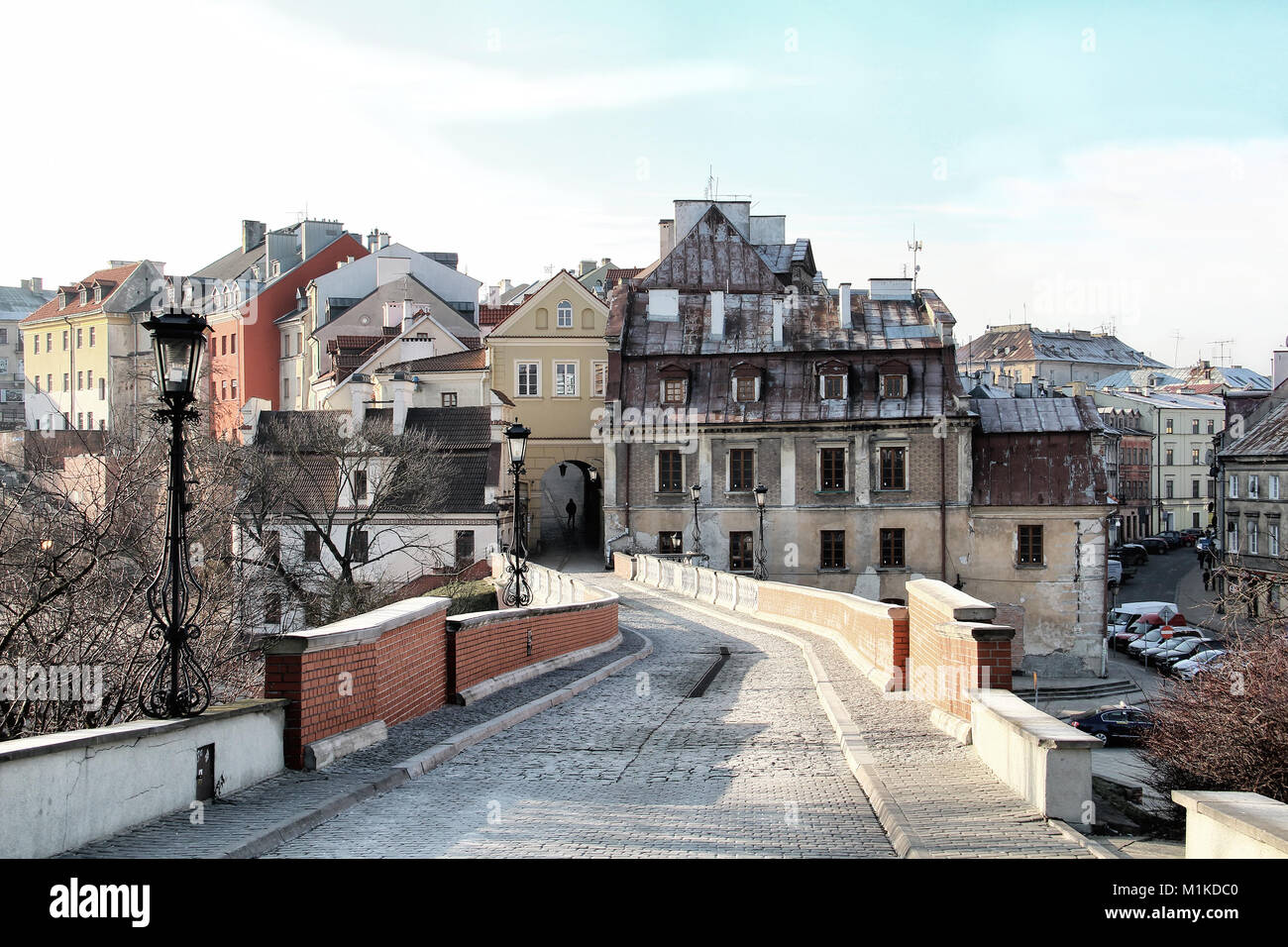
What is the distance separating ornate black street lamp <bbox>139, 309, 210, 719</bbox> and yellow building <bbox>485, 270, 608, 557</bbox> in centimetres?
4233

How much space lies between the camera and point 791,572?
150ft

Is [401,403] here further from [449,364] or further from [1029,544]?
[1029,544]

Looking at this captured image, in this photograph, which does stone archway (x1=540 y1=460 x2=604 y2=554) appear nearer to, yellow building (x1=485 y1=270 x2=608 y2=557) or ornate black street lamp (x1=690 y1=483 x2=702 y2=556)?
yellow building (x1=485 y1=270 x2=608 y2=557)

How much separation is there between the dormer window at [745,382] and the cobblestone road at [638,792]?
1208 inches

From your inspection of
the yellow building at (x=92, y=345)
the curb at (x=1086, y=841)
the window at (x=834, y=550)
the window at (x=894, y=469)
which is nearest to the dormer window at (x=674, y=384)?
the window at (x=834, y=550)

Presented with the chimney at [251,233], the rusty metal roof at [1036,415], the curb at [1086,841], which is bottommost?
the curb at [1086,841]

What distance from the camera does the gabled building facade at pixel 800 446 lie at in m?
45.3

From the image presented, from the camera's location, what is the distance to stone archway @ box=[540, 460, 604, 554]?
5383cm

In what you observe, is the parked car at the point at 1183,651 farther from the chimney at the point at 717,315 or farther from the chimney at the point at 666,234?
the chimney at the point at 666,234

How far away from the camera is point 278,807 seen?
27.5 feet

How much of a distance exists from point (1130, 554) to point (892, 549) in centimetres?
4068

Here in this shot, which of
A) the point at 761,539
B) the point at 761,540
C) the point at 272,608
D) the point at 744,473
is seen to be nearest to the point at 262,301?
the point at 744,473

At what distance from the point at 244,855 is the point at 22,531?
401 inches
